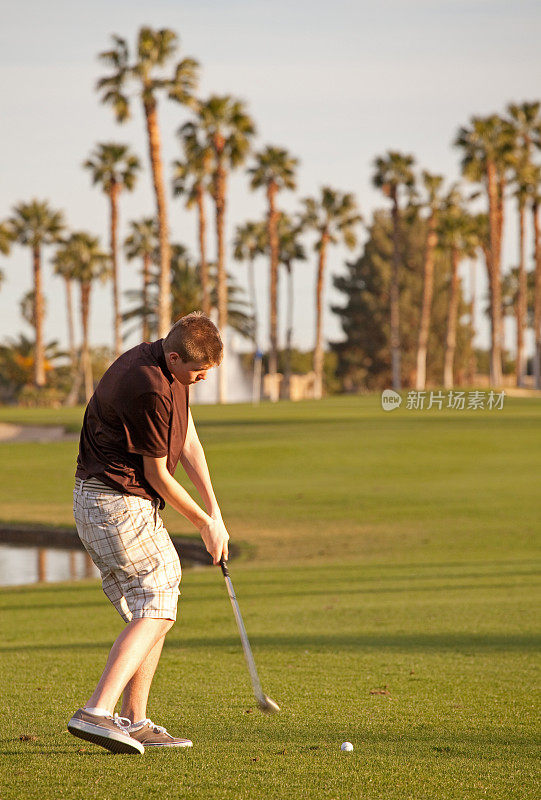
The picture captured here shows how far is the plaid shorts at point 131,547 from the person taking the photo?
4.77 meters

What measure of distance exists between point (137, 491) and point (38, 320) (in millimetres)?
68340

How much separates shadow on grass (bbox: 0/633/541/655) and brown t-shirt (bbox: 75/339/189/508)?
3.79 meters

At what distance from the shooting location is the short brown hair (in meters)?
4.73

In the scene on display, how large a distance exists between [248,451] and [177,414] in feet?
81.0

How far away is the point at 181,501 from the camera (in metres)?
4.79

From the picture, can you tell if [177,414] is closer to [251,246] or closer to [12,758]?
[12,758]

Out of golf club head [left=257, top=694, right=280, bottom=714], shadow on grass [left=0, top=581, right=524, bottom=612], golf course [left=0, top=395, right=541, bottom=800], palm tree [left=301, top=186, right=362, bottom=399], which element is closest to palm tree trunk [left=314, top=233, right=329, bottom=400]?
palm tree [left=301, top=186, right=362, bottom=399]

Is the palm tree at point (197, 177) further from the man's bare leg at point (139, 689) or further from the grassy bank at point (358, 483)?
the man's bare leg at point (139, 689)

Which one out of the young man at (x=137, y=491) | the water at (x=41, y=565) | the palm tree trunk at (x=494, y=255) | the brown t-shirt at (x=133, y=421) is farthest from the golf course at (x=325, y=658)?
the palm tree trunk at (x=494, y=255)

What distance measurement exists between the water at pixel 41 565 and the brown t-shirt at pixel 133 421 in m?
10.6

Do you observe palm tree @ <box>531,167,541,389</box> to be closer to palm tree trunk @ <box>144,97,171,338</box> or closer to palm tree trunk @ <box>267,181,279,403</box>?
palm tree trunk @ <box>267,181,279,403</box>

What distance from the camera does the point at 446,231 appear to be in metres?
69.6

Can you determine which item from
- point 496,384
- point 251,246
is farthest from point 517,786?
point 251,246

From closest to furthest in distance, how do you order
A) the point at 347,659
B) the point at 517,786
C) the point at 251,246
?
the point at 517,786 → the point at 347,659 → the point at 251,246
